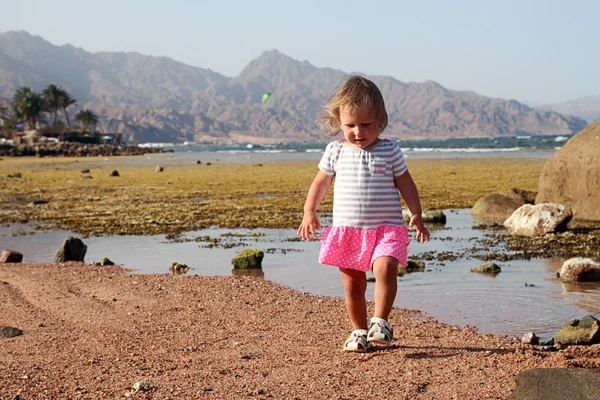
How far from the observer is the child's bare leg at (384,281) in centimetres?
581

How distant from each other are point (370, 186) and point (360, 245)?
0.48 metres

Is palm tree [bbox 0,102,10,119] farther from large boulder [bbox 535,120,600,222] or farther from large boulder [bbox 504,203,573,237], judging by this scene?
large boulder [bbox 504,203,573,237]

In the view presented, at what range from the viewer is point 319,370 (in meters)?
5.41

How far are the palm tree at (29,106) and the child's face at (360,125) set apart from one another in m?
147

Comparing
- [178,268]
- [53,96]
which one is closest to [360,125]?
[178,268]

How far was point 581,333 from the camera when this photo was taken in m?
6.80

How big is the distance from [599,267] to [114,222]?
12.3 m

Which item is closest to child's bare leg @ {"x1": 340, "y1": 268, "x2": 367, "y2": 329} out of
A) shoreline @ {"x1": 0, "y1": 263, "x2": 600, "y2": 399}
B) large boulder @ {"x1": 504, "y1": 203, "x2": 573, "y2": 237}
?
shoreline @ {"x1": 0, "y1": 263, "x2": 600, "y2": 399}

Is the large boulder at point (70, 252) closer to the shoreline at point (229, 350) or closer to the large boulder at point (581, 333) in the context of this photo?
the shoreline at point (229, 350)

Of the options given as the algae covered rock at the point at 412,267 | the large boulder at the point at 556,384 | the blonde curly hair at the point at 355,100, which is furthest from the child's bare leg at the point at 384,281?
the algae covered rock at the point at 412,267

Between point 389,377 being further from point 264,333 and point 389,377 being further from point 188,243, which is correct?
point 188,243

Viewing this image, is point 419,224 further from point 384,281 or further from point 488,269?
point 488,269

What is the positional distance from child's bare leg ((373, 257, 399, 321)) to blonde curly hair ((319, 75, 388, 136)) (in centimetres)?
109

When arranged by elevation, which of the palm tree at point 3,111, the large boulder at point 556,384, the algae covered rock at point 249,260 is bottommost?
the algae covered rock at point 249,260
